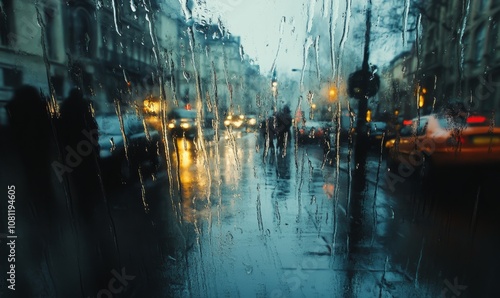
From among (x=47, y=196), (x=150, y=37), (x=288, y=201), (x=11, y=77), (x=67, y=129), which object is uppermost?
(x=150, y=37)

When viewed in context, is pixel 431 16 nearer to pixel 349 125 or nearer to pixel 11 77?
pixel 349 125

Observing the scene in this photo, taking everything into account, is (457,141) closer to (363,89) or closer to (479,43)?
(363,89)

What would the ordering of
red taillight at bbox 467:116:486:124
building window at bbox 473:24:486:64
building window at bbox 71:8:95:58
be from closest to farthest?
building window at bbox 71:8:95:58 < red taillight at bbox 467:116:486:124 < building window at bbox 473:24:486:64

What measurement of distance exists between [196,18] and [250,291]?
7395 millimetres

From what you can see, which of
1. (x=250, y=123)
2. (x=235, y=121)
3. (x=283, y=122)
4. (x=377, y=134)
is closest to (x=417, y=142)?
(x=283, y=122)

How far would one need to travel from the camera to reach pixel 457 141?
17.5 feet

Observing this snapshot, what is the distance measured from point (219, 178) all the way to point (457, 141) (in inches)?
199

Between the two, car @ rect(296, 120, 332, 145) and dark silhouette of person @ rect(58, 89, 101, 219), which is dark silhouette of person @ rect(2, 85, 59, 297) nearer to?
dark silhouette of person @ rect(58, 89, 101, 219)

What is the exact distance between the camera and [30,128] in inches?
128

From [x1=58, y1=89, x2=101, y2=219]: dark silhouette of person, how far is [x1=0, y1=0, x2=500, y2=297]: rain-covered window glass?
0.6 inches

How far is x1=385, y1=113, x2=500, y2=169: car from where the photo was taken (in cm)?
520

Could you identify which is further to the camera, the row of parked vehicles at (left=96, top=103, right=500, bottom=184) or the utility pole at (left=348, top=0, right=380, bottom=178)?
the utility pole at (left=348, top=0, right=380, bottom=178)

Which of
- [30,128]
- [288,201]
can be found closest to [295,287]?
[288,201]

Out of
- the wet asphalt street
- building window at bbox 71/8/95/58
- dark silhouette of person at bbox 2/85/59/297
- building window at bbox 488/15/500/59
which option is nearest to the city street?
the wet asphalt street
